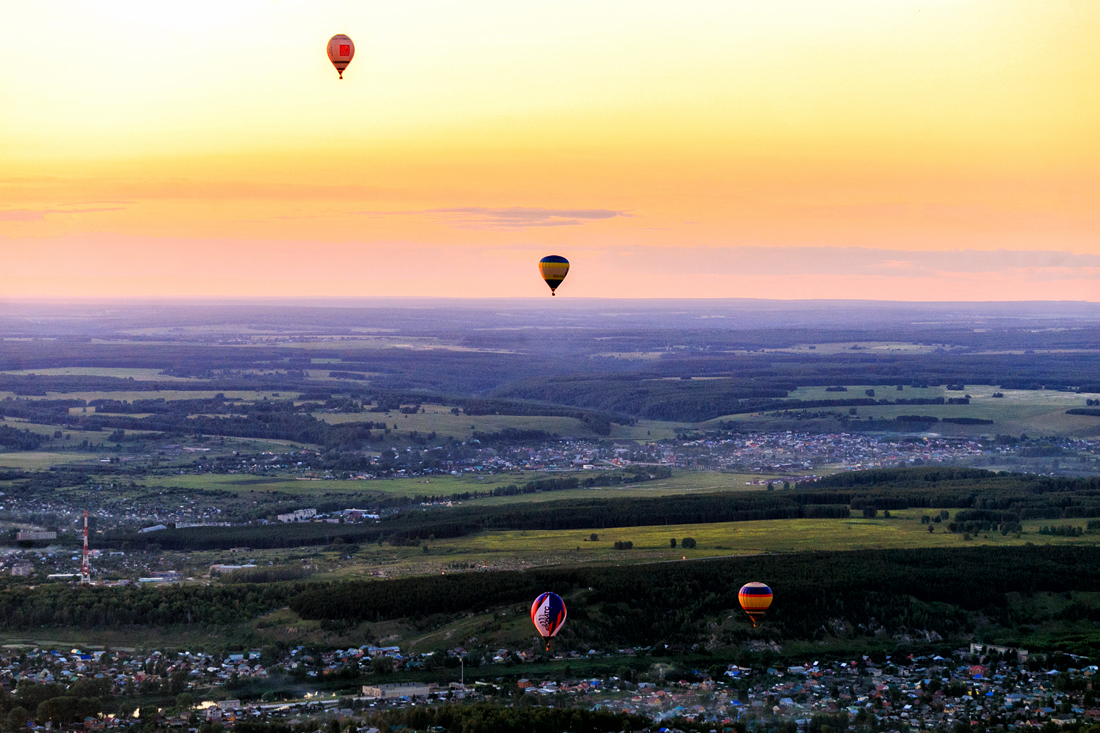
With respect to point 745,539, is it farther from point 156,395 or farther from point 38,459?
point 156,395

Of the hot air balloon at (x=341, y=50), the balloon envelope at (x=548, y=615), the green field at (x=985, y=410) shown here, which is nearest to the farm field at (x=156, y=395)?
the green field at (x=985, y=410)

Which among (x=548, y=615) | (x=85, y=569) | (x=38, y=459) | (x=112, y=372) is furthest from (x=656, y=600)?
(x=112, y=372)

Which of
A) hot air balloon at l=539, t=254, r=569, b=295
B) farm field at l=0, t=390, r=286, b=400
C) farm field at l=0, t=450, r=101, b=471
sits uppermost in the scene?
hot air balloon at l=539, t=254, r=569, b=295

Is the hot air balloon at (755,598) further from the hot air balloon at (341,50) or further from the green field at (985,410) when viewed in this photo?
the green field at (985,410)

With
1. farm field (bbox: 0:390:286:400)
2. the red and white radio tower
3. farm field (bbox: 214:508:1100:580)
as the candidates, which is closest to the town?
the red and white radio tower

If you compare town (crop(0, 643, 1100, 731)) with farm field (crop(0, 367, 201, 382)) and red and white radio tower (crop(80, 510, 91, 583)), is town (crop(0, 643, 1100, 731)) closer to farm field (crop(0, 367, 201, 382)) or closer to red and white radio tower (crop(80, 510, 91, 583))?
red and white radio tower (crop(80, 510, 91, 583))

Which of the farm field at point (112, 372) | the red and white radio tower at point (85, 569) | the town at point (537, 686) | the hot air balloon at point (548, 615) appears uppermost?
the farm field at point (112, 372)
